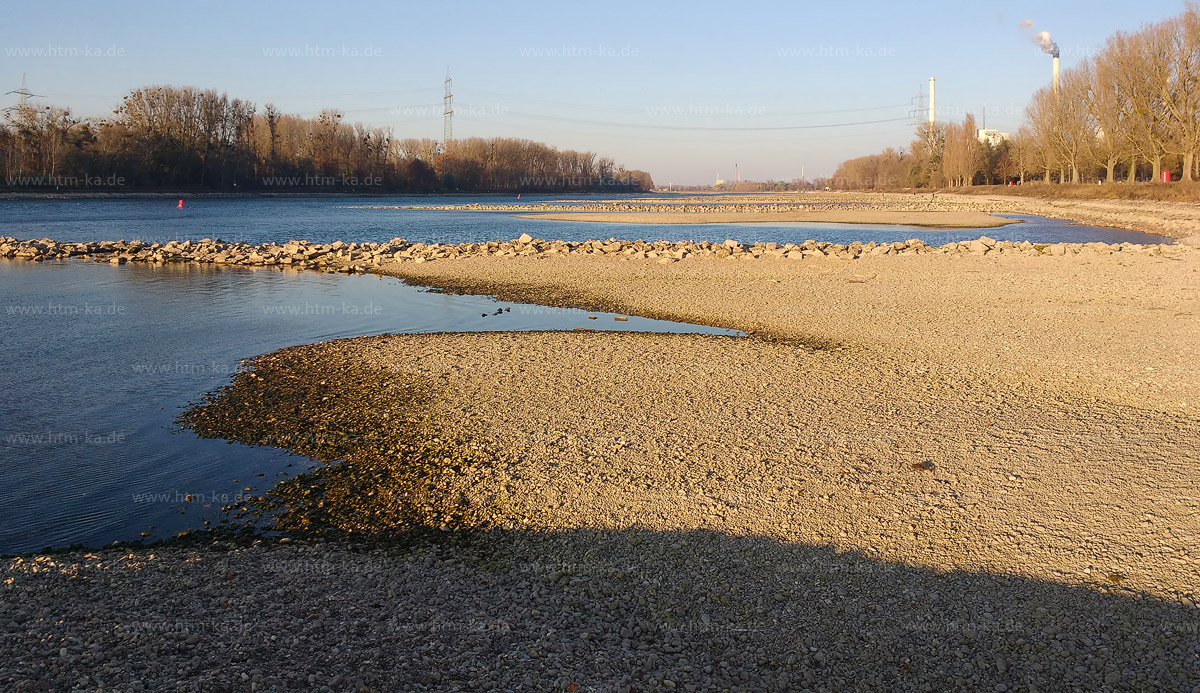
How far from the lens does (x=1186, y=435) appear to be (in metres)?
7.40

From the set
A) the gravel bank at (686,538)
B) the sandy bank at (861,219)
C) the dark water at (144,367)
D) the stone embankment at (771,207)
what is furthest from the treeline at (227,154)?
Answer: the gravel bank at (686,538)

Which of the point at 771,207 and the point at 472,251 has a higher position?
the point at 771,207

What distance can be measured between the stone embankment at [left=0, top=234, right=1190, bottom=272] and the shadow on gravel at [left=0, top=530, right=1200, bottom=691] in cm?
1775

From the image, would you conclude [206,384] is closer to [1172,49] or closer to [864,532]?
[864,532]

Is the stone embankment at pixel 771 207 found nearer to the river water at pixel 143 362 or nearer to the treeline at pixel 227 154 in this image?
the treeline at pixel 227 154

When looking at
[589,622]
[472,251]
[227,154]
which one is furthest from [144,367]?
[227,154]

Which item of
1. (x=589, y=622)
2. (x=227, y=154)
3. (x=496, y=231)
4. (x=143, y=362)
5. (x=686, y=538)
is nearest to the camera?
(x=589, y=622)

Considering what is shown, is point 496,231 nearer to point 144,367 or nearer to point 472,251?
point 472,251

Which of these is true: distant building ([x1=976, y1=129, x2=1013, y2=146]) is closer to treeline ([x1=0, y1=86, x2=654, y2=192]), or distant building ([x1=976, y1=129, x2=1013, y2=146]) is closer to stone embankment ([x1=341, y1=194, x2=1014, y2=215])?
stone embankment ([x1=341, y1=194, x2=1014, y2=215])

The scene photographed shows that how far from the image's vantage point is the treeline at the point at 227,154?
8344 cm

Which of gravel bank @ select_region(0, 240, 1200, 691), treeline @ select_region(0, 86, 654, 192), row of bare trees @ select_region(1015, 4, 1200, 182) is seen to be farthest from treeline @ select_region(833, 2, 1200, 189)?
treeline @ select_region(0, 86, 654, 192)

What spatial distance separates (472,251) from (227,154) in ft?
284

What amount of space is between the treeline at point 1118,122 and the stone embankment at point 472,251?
107ft

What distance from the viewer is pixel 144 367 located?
1090cm
